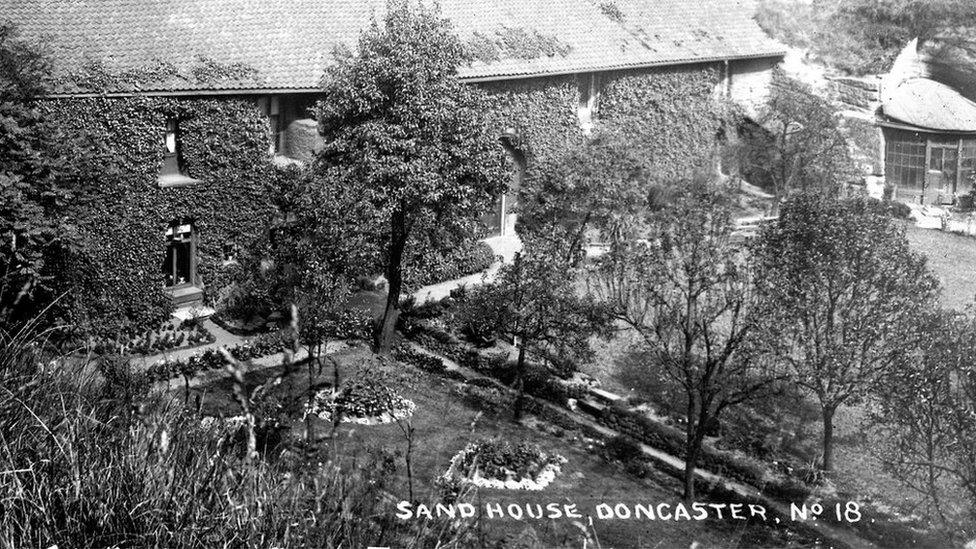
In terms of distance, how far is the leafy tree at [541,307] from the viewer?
28109 mm

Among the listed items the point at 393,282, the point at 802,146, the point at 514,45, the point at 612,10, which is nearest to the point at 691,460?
the point at 393,282

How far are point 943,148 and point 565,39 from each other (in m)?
16.3

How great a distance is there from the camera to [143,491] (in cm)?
1131

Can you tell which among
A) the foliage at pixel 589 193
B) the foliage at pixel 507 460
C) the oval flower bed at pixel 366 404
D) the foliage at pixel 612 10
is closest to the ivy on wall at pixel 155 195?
the oval flower bed at pixel 366 404

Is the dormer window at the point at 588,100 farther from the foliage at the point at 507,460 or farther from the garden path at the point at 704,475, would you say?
the foliage at the point at 507,460

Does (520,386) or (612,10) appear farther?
(612,10)

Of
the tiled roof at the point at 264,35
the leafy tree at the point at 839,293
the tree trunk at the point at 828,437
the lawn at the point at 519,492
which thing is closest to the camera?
the lawn at the point at 519,492

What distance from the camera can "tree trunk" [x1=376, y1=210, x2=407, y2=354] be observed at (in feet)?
102

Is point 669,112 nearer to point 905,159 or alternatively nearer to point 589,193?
point 905,159

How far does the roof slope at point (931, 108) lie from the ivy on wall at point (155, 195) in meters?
26.8

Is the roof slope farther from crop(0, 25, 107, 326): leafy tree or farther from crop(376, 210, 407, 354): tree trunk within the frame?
crop(0, 25, 107, 326): leafy tree

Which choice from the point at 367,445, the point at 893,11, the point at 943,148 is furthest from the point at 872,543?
the point at 893,11

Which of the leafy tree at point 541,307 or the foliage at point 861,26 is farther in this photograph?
the foliage at point 861,26

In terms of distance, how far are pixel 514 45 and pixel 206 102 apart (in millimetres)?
12350
